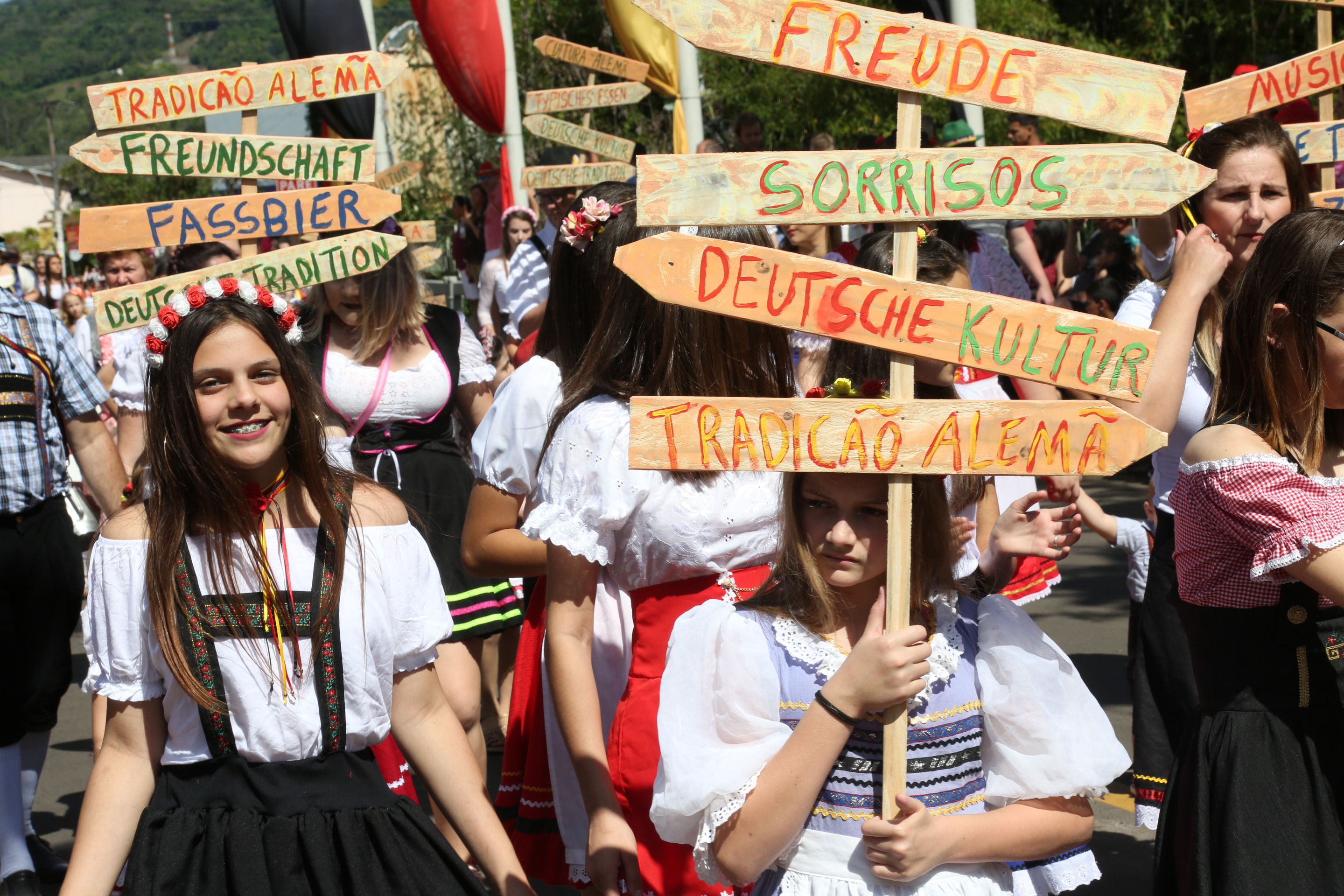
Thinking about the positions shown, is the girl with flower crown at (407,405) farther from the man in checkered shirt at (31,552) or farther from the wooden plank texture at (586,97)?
the wooden plank texture at (586,97)

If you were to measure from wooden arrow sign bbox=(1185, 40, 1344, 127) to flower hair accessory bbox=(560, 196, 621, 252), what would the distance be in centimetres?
177

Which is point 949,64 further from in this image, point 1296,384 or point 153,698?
point 153,698

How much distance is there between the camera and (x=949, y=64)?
1937 mm

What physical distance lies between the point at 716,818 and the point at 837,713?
25cm

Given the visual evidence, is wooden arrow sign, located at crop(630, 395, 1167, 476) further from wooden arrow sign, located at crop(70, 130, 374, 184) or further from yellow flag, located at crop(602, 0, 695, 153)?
yellow flag, located at crop(602, 0, 695, 153)

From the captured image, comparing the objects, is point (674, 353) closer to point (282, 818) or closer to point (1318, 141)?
point (282, 818)

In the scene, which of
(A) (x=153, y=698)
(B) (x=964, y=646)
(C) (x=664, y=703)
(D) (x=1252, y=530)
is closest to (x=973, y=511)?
(D) (x=1252, y=530)

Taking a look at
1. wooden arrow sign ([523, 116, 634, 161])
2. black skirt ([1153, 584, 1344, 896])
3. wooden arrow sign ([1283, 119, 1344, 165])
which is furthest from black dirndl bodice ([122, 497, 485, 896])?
wooden arrow sign ([523, 116, 634, 161])

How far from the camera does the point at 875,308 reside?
195 cm

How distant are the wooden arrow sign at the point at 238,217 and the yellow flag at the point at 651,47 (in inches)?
231

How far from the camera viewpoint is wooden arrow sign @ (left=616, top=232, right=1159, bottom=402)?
1.91 meters

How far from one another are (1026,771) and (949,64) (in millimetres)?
1082

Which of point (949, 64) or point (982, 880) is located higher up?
point (949, 64)

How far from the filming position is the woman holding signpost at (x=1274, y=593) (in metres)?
2.32
